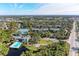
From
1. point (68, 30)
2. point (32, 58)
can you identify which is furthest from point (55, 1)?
point (32, 58)

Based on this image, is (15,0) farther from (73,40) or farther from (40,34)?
(73,40)

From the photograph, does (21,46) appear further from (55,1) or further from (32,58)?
(55,1)

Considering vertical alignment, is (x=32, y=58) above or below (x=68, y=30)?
below

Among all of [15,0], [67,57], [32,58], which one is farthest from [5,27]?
[67,57]

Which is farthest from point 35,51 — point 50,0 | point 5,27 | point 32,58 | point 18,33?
point 50,0

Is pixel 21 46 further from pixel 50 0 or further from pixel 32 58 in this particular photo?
pixel 50 0

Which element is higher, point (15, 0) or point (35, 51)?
point (15, 0)

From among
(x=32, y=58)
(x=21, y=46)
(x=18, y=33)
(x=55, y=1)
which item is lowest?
(x=32, y=58)
